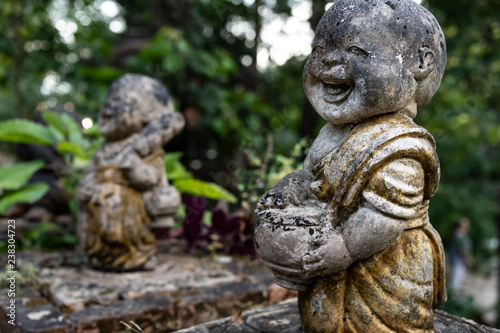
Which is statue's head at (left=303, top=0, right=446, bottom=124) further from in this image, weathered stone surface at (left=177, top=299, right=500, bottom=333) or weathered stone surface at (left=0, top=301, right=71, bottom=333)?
weathered stone surface at (left=0, top=301, right=71, bottom=333)

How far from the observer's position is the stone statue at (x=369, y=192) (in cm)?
193

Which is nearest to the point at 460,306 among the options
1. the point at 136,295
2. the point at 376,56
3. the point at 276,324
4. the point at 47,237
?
the point at 276,324

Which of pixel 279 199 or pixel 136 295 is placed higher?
pixel 279 199

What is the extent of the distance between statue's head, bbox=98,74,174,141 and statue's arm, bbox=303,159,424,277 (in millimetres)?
2279

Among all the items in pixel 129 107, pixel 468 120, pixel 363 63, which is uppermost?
pixel 363 63

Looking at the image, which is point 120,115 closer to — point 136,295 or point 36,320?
point 136,295

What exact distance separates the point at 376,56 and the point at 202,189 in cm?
305

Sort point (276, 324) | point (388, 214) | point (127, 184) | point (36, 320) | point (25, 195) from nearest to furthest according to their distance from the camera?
point (388, 214) < point (276, 324) < point (36, 320) < point (127, 184) < point (25, 195)

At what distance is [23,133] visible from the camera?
465 cm

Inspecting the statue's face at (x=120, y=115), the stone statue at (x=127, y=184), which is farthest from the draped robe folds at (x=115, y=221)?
the statue's face at (x=120, y=115)

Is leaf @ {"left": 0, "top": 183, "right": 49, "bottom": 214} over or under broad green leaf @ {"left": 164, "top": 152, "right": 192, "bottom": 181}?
under

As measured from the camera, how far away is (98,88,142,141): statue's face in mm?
3703

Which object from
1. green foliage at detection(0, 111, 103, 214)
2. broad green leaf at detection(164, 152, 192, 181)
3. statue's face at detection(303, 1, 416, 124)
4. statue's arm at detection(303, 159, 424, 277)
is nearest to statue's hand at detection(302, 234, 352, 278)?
statue's arm at detection(303, 159, 424, 277)

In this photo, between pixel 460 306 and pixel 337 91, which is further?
pixel 460 306
